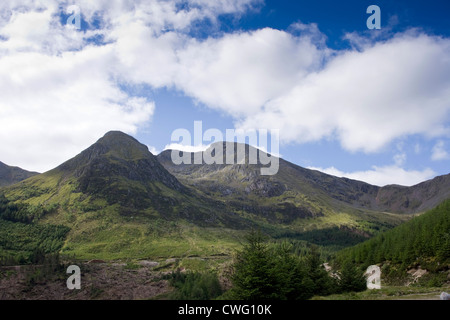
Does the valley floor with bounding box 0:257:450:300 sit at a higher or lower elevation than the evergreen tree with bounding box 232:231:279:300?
lower

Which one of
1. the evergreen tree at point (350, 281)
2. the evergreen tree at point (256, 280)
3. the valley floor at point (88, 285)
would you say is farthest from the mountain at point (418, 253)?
the valley floor at point (88, 285)

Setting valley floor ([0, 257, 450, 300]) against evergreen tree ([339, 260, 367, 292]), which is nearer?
evergreen tree ([339, 260, 367, 292])

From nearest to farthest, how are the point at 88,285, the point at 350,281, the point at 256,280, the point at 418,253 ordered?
the point at 256,280 < the point at 350,281 < the point at 418,253 < the point at 88,285

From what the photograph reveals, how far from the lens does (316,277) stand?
49844 mm

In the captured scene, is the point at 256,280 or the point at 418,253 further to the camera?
the point at 418,253

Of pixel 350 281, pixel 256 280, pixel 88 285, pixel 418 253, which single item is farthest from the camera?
pixel 88 285

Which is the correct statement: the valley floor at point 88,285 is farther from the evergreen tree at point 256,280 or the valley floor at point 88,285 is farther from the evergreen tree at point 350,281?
the evergreen tree at point 256,280

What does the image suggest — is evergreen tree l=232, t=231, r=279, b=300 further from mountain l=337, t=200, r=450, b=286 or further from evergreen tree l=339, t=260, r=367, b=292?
mountain l=337, t=200, r=450, b=286

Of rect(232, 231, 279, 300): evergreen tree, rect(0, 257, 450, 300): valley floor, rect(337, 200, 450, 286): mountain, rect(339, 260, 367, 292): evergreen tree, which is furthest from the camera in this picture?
rect(0, 257, 450, 300): valley floor

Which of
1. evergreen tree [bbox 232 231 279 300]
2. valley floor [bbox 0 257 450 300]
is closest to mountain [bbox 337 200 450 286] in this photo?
evergreen tree [bbox 232 231 279 300]

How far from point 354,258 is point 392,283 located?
43.9 metres

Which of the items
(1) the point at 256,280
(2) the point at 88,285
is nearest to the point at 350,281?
(1) the point at 256,280

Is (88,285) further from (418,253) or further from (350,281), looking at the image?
(418,253)

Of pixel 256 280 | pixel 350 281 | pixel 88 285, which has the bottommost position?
pixel 88 285
